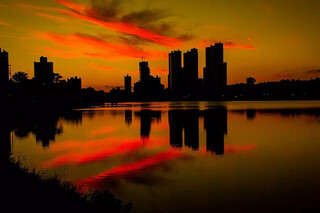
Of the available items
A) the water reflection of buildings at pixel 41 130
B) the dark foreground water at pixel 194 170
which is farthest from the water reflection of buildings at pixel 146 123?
the water reflection of buildings at pixel 41 130

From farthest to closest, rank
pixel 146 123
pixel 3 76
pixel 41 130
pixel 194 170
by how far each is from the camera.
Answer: pixel 3 76
pixel 146 123
pixel 41 130
pixel 194 170

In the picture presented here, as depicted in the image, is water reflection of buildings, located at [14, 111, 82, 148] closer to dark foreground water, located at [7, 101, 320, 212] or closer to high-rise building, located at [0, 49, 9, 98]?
dark foreground water, located at [7, 101, 320, 212]

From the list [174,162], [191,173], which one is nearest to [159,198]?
[191,173]

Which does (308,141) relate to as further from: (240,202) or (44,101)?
(44,101)

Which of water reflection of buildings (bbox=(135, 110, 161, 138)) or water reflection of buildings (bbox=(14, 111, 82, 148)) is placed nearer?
water reflection of buildings (bbox=(14, 111, 82, 148))

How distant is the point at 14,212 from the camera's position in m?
10.8

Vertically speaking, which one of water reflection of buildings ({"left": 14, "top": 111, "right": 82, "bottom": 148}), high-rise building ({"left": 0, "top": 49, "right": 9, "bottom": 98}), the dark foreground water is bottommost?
the dark foreground water

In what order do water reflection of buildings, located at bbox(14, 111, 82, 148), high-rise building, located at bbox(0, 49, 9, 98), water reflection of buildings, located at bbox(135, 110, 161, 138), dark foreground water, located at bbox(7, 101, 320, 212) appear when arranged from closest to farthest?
dark foreground water, located at bbox(7, 101, 320, 212) < water reflection of buildings, located at bbox(14, 111, 82, 148) < water reflection of buildings, located at bbox(135, 110, 161, 138) < high-rise building, located at bbox(0, 49, 9, 98)

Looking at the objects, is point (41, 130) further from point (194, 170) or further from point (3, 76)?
point (3, 76)

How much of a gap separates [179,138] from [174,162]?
1577cm

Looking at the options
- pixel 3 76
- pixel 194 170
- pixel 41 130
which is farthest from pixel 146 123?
pixel 3 76

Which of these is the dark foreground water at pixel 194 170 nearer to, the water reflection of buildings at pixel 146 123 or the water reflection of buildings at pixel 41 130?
the water reflection of buildings at pixel 41 130

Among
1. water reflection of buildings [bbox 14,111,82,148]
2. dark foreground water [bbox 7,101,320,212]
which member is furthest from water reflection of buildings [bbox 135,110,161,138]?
water reflection of buildings [bbox 14,111,82,148]

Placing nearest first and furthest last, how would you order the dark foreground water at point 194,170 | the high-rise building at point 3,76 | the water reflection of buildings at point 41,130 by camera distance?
1. the dark foreground water at point 194,170
2. the water reflection of buildings at point 41,130
3. the high-rise building at point 3,76
